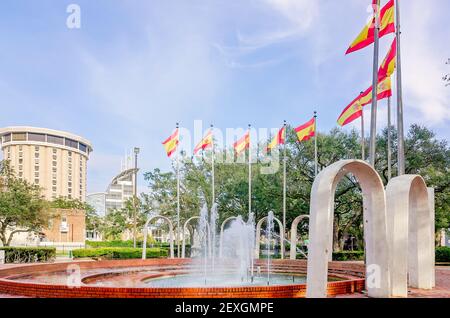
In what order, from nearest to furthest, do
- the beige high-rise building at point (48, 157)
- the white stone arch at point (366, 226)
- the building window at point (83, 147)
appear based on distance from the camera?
the white stone arch at point (366, 226), the beige high-rise building at point (48, 157), the building window at point (83, 147)

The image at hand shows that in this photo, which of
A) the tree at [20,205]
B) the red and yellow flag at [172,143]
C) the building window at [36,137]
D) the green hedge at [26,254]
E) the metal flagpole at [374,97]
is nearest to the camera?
the metal flagpole at [374,97]

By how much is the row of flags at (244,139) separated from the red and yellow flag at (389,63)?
19.7 feet

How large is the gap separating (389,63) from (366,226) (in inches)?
237

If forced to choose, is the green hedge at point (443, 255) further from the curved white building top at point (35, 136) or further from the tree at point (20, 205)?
the curved white building top at point (35, 136)

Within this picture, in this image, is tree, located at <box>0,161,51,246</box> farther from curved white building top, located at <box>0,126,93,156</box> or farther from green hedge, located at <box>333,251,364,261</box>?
curved white building top, located at <box>0,126,93,156</box>

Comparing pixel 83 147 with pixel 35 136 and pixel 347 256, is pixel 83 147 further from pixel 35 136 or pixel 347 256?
pixel 347 256

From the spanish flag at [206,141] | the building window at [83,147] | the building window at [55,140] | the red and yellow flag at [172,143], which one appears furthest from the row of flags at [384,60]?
the building window at [83,147]

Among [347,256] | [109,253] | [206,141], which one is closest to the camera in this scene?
[206,141]

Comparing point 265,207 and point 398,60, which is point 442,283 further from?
point 265,207

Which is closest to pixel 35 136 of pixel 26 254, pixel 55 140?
pixel 55 140

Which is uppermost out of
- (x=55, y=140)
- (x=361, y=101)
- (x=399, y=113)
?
(x=55, y=140)

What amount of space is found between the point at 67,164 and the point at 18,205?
75.3m

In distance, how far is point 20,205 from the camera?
26500 mm

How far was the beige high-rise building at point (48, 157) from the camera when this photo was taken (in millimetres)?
91000
